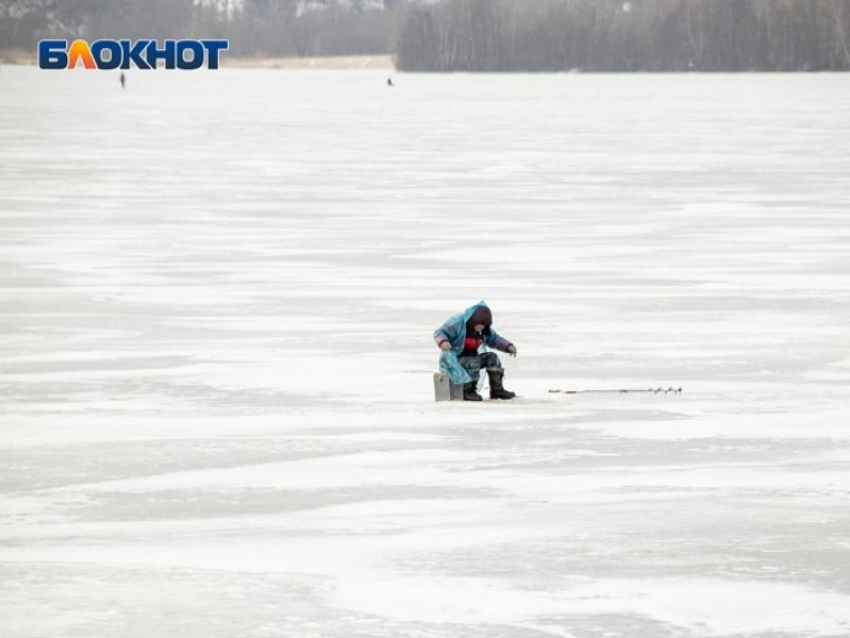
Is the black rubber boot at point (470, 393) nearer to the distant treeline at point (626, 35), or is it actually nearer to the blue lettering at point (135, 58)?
the distant treeline at point (626, 35)

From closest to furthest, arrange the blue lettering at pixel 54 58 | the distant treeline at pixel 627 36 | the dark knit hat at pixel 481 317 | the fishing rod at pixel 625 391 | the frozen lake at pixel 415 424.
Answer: the frozen lake at pixel 415 424 < the dark knit hat at pixel 481 317 < the fishing rod at pixel 625 391 < the distant treeline at pixel 627 36 < the blue lettering at pixel 54 58

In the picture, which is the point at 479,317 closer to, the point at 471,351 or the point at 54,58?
the point at 471,351

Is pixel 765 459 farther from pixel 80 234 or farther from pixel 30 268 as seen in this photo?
pixel 80 234

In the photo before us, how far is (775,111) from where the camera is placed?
5578 cm

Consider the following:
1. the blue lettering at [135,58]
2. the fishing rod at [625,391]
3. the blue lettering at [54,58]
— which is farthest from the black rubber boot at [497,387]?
the blue lettering at [54,58]

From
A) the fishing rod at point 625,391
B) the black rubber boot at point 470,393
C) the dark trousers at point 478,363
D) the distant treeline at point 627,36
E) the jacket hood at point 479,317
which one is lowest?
the fishing rod at point 625,391

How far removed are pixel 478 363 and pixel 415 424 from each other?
0.68 metres

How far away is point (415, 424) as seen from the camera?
8.49 metres

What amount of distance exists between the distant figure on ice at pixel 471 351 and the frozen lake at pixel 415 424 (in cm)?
14

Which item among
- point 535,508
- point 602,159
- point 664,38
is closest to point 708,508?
point 535,508

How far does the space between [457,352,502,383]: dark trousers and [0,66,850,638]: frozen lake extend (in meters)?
0.16

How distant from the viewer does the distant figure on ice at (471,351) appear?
8938 millimetres

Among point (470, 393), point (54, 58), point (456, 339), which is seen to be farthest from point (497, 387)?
point (54, 58)

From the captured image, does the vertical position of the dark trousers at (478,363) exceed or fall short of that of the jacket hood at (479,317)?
it falls short
